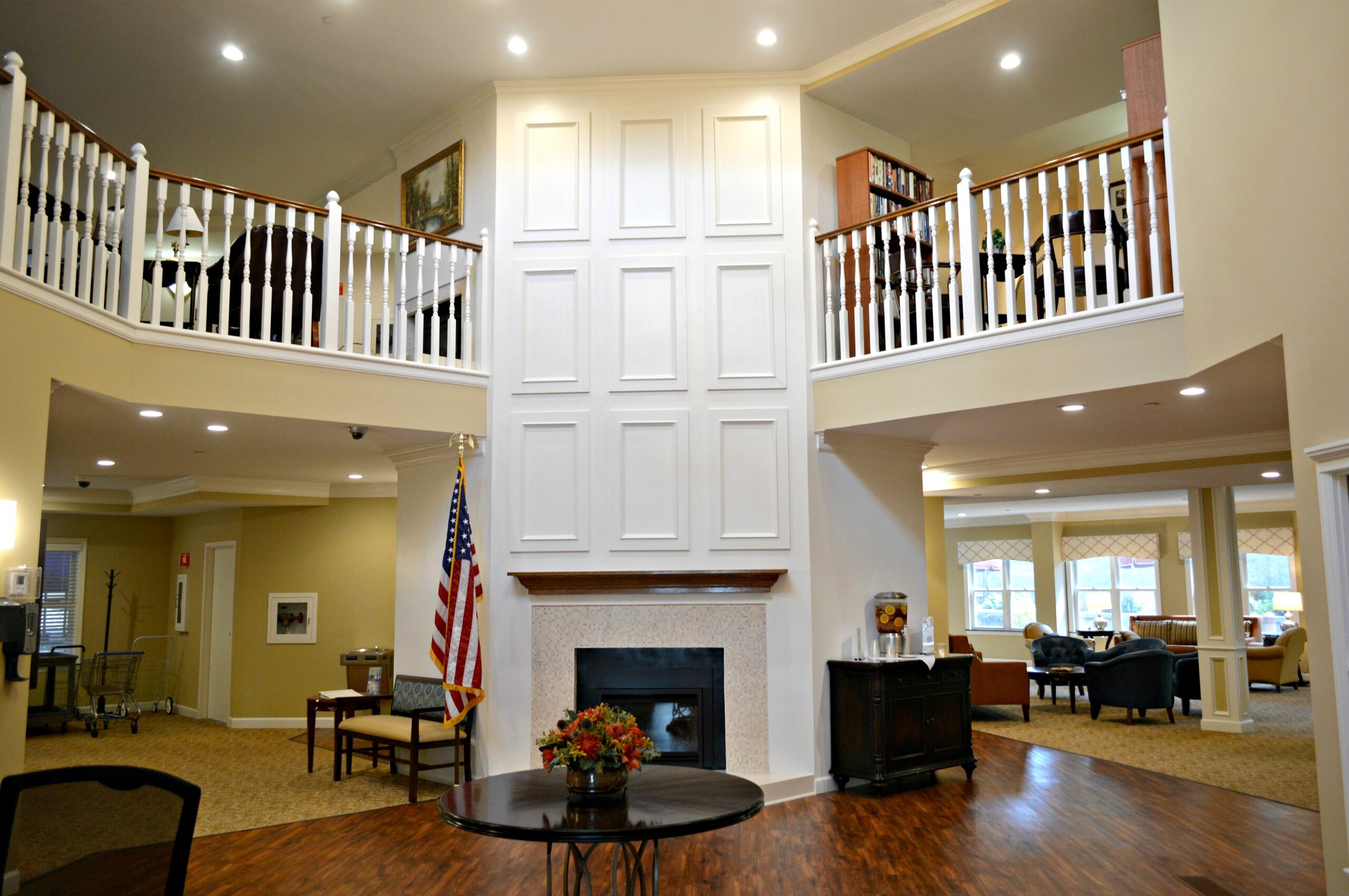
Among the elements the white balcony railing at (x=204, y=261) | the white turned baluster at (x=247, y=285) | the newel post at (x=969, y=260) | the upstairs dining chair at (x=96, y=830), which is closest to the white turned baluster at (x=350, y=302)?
the white balcony railing at (x=204, y=261)

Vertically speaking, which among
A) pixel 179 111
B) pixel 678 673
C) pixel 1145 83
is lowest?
pixel 678 673

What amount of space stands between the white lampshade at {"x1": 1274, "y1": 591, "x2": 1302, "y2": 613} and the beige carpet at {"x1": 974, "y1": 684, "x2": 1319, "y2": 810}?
2.50 metres

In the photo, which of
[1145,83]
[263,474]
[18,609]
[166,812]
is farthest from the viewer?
[263,474]

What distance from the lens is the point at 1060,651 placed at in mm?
13453

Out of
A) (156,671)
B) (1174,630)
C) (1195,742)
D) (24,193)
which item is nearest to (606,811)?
(24,193)

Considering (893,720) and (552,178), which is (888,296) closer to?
(552,178)

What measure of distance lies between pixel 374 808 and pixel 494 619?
59.9 inches

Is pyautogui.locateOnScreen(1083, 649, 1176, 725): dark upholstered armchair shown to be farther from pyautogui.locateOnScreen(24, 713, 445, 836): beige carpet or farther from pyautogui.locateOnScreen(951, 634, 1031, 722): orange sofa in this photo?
pyautogui.locateOnScreen(24, 713, 445, 836): beige carpet

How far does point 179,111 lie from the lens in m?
8.48

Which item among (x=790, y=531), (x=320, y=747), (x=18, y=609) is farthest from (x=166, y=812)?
(x=320, y=747)

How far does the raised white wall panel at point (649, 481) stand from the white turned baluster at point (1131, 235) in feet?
10.3

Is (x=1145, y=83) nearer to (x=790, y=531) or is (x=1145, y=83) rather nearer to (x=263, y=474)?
(x=790, y=531)

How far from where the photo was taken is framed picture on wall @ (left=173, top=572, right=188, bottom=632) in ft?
40.0

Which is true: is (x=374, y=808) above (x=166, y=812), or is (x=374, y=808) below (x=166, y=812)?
below
